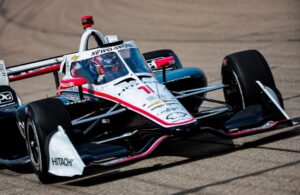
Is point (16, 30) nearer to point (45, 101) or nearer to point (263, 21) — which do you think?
point (263, 21)

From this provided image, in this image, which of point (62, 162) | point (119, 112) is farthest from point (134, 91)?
point (62, 162)

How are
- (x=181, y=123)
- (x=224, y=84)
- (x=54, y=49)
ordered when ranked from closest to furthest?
(x=181, y=123) < (x=224, y=84) < (x=54, y=49)

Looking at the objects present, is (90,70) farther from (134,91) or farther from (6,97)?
(6,97)

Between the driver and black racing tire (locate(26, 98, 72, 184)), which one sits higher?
the driver

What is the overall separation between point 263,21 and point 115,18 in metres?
6.58

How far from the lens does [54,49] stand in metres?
22.8

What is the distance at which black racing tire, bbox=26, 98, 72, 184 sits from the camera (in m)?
8.57

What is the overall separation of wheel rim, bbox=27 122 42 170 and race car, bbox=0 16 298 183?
0.01 m

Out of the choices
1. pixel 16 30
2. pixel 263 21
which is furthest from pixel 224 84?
pixel 16 30

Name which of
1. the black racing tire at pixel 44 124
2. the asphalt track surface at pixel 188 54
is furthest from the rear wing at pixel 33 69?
the black racing tire at pixel 44 124

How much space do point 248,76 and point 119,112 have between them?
1.76 metres

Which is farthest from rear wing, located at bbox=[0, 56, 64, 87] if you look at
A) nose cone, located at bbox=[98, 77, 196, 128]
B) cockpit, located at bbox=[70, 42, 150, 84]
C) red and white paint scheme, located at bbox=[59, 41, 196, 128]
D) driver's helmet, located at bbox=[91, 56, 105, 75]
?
A: nose cone, located at bbox=[98, 77, 196, 128]

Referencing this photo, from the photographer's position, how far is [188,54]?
18750 millimetres

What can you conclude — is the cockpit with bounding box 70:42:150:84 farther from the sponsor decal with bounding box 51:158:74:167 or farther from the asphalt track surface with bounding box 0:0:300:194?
the sponsor decal with bounding box 51:158:74:167
